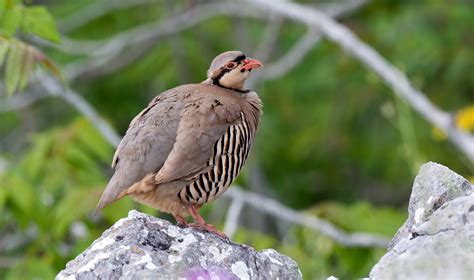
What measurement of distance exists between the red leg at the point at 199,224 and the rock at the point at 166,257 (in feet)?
1.62

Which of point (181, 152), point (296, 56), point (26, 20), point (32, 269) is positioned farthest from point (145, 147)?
point (296, 56)

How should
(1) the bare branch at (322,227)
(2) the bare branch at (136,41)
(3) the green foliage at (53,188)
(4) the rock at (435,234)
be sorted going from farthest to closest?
(2) the bare branch at (136,41) → (1) the bare branch at (322,227) → (3) the green foliage at (53,188) → (4) the rock at (435,234)

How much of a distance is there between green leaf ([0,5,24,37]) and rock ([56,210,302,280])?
1.91 m

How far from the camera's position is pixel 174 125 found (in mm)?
6074

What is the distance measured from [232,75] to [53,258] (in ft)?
13.3

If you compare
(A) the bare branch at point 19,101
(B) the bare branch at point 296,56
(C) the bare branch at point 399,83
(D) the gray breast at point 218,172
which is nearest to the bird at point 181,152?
(D) the gray breast at point 218,172

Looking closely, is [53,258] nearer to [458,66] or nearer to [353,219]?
[353,219]

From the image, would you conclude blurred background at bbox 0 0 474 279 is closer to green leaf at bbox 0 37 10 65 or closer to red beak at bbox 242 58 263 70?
red beak at bbox 242 58 263 70

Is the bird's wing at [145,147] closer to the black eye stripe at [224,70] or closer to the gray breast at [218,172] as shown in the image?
the gray breast at [218,172]

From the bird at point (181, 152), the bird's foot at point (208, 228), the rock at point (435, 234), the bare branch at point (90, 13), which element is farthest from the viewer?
the bare branch at point (90, 13)

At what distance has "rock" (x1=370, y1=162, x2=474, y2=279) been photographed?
3.52 m

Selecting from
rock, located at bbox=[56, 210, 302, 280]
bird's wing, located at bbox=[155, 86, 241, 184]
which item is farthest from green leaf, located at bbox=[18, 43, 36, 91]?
rock, located at bbox=[56, 210, 302, 280]

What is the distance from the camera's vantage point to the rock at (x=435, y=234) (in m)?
3.52

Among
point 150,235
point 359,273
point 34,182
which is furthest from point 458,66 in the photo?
point 150,235
